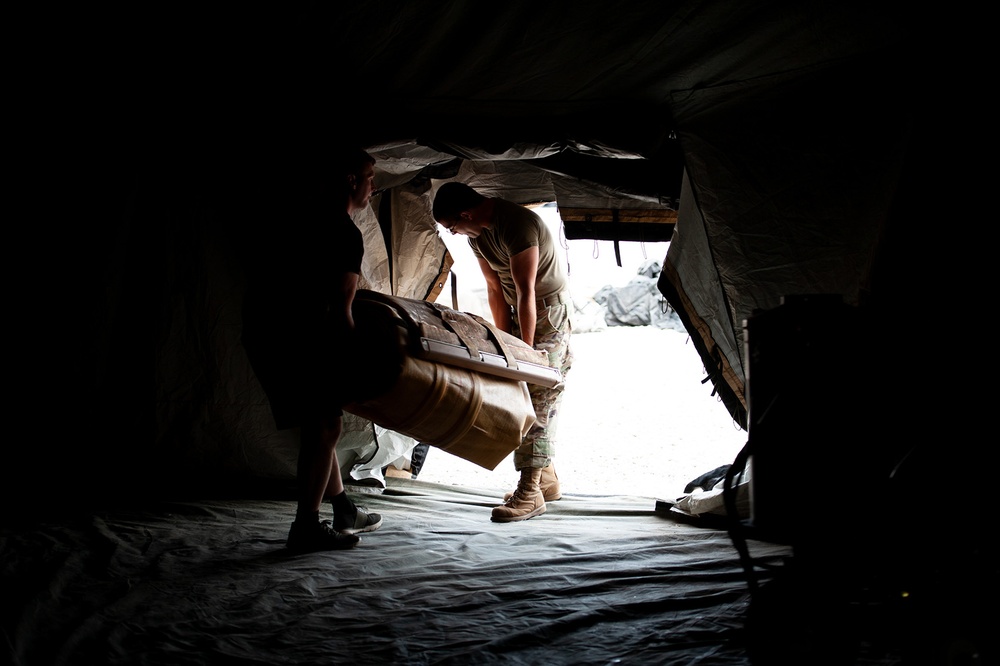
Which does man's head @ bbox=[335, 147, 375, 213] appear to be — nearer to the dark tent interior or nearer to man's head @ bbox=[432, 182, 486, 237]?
the dark tent interior

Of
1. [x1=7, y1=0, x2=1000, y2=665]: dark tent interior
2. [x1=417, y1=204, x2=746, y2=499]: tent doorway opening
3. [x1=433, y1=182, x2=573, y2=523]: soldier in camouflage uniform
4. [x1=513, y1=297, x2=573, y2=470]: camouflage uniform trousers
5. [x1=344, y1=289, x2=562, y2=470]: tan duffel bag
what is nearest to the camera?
[x1=7, y1=0, x2=1000, y2=665]: dark tent interior

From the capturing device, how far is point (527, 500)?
10.4ft

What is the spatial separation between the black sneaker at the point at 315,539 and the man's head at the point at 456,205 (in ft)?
4.61

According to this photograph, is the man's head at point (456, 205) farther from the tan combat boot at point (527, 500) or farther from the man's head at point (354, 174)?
the tan combat boot at point (527, 500)

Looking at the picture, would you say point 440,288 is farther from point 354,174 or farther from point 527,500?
point 354,174

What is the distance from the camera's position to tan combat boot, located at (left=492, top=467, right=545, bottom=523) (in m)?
3.09

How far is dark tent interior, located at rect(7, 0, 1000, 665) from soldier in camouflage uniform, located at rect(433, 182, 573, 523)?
0.22 m

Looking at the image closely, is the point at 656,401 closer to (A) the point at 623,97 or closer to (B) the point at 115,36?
(A) the point at 623,97

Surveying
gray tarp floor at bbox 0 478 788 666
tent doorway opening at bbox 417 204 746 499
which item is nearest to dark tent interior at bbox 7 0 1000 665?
gray tarp floor at bbox 0 478 788 666

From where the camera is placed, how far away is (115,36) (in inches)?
98.7

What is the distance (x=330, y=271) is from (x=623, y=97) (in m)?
1.34

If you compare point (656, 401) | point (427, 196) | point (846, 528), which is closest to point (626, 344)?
point (656, 401)

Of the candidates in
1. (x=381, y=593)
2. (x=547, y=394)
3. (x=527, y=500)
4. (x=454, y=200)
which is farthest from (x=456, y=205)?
(x=381, y=593)

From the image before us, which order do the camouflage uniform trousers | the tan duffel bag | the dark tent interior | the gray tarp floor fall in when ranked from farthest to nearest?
the camouflage uniform trousers → the tan duffel bag → the gray tarp floor → the dark tent interior
